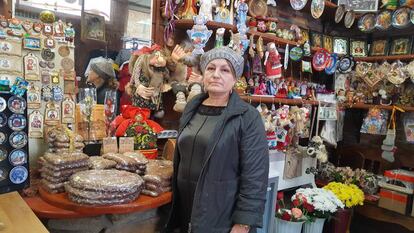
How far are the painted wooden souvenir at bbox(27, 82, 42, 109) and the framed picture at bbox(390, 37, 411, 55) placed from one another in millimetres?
3170

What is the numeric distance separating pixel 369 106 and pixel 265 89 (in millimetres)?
1183

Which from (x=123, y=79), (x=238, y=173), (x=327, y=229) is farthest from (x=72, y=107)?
(x=327, y=229)

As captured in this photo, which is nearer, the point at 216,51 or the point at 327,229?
the point at 216,51

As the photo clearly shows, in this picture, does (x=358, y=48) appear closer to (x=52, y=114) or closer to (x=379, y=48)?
(x=379, y=48)

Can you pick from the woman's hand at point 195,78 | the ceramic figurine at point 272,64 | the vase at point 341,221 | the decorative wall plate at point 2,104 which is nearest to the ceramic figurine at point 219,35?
the woman's hand at point 195,78

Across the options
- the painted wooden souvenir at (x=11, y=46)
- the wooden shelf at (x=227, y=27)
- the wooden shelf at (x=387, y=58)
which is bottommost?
the painted wooden souvenir at (x=11, y=46)

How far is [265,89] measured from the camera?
9.25 ft

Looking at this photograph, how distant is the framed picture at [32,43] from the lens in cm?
166

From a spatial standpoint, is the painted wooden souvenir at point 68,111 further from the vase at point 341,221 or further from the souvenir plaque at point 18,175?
the vase at point 341,221

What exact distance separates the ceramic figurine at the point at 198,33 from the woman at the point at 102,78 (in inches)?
22.3

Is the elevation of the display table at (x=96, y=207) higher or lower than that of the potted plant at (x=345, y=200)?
higher

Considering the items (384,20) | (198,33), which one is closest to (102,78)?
(198,33)

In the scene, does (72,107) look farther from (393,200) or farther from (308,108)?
(393,200)

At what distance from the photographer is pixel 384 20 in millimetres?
3031
